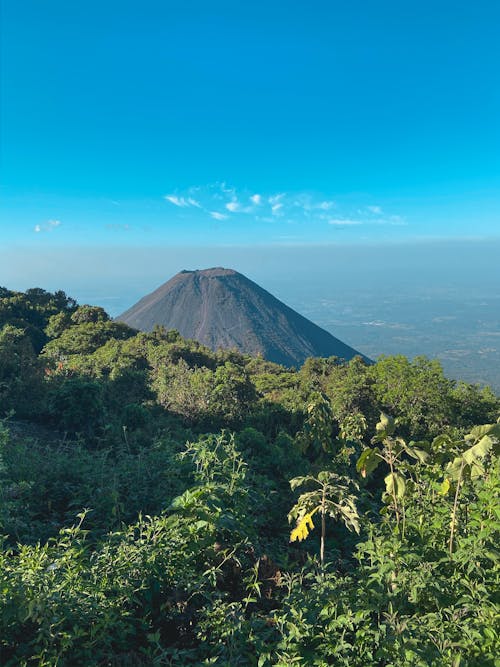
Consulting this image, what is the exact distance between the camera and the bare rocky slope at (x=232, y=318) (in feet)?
286

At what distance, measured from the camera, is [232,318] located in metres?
103

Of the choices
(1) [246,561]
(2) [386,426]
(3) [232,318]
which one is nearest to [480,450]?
(2) [386,426]

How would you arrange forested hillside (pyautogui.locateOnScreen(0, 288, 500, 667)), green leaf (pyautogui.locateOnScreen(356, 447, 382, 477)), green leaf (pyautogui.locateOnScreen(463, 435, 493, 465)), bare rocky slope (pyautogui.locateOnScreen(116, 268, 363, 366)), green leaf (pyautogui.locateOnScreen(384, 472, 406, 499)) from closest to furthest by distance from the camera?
forested hillside (pyautogui.locateOnScreen(0, 288, 500, 667)) → green leaf (pyautogui.locateOnScreen(463, 435, 493, 465)) → green leaf (pyautogui.locateOnScreen(384, 472, 406, 499)) → green leaf (pyautogui.locateOnScreen(356, 447, 382, 477)) → bare rocky slope (pyautogui.locateOnScreen(116, 268, 363, 366))

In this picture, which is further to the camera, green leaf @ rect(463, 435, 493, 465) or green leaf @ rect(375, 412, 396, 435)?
green leaf @ rect(375, 412, 396, 435)

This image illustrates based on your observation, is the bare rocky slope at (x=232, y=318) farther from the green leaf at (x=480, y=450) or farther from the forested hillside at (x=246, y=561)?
the green leaf at (x=480, y=450)

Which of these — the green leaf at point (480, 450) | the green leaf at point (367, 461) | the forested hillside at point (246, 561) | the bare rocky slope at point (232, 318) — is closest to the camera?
the forested hillside at point (246, 561)

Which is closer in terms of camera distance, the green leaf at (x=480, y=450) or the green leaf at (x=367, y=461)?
the green leaf at (x=480, y=450)

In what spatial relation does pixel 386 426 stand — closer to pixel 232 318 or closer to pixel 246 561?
pixel 246 561

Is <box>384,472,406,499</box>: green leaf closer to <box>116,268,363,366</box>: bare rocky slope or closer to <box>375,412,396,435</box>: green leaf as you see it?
<box>375,412,396,435</box>: green leaf

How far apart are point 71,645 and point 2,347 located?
12.5 m

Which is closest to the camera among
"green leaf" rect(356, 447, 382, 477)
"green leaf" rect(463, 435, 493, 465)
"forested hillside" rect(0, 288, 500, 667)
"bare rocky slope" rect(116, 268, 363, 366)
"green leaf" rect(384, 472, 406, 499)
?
"forested hillside" rect(0, 288, 500, 667)

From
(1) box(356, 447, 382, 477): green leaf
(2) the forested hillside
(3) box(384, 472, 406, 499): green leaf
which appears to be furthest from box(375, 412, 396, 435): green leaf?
(3) box(384, 472, 406, 499): green leaf

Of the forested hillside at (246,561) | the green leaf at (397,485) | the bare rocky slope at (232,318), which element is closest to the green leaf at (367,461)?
the forested hillside at (246,561)

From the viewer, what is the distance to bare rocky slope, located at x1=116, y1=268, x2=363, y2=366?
8731cm
